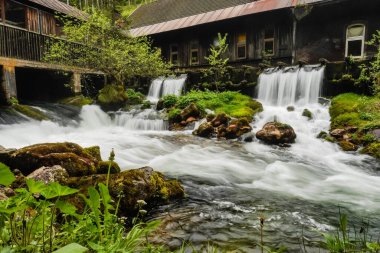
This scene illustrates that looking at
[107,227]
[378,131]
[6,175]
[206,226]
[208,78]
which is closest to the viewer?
[6,175]

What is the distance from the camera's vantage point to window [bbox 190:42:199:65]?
2219 centimetres

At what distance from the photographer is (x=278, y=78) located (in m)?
15.6

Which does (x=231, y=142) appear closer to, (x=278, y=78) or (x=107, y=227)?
(x=278, y=78)

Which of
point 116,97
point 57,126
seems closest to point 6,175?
point 57,126

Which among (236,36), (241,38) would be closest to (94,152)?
(241,38)

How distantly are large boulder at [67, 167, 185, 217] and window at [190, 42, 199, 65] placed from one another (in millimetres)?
18493

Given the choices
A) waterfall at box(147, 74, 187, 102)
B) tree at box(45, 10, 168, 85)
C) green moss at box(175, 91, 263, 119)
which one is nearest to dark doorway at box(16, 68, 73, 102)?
tree at box(45, 10, 168, 85)

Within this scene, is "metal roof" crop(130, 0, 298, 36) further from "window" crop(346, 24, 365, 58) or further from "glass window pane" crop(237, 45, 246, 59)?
"window" crop(346, 24, 365, 58)

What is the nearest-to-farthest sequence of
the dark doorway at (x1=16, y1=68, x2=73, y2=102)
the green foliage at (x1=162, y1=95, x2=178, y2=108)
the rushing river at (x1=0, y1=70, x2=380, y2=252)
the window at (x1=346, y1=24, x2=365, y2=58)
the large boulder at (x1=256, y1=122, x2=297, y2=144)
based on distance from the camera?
the rushing river at (x1=0, y1=70, x2=380, y2=252)
the large boulder at (x1=256, y1=122, x2=297, y2=144)
the green foliage at (x1=162, y1=95, x2=178, y2=108)
the window at (x1=346, y1=24, x2=365, y2=58)
the dark doorway at (x1=16, y1=68, x2=73, y2=102)

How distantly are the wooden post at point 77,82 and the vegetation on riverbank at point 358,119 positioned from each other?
13.2 meters

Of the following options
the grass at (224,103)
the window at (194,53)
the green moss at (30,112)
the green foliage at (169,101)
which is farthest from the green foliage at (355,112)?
the green moss at (30,112)

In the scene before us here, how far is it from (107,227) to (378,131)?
10.1 m

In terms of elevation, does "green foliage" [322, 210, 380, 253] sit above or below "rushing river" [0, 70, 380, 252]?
above

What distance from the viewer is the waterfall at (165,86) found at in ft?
61.8
